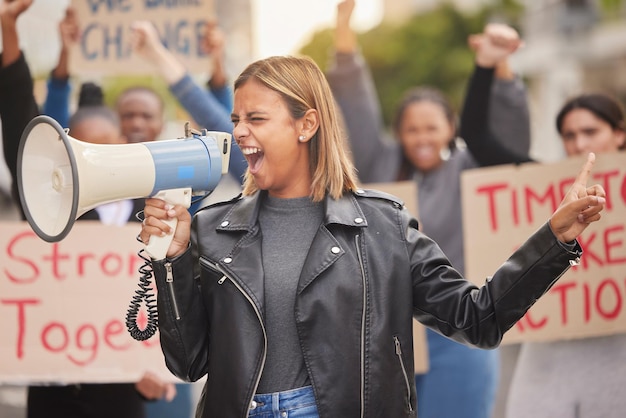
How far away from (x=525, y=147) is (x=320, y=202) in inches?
87.9

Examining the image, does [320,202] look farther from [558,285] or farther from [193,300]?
[558,285]

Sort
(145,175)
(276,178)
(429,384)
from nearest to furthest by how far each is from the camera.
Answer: (145,175) < (276,178) < (429,384)

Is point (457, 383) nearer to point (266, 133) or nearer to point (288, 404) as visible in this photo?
point (288, 404)

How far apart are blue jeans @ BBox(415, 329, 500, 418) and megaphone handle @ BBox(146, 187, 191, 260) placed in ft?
7.13

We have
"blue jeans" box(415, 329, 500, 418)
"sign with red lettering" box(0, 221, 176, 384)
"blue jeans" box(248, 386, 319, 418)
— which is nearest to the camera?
"blue jeans" box(248, 386, 319, 418)

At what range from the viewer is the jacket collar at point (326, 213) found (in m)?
2.56

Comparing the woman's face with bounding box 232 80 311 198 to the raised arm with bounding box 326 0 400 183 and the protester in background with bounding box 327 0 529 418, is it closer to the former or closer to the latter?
the protester in background with bounding box 327 0 529 418

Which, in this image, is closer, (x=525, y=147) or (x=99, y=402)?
(x=99, y=402)

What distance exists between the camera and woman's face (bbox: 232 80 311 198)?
2555 millimetres

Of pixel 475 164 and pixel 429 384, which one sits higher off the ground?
pixel 475 164

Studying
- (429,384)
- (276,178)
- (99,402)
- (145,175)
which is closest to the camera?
(145,175)

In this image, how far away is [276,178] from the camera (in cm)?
260

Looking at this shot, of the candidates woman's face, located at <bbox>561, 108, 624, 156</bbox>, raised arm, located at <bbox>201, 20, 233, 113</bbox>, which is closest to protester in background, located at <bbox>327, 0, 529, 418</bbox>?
woman's face, located at <bbox>561, 108, 624, 156</bbox>

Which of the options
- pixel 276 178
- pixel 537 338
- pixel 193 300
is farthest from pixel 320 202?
pixel 537 338
